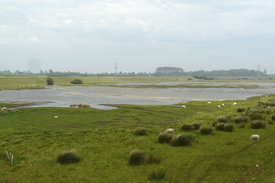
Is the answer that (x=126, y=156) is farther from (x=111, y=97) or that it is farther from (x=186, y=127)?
(x=111, y=97)

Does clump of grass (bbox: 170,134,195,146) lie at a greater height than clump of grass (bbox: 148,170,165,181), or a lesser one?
greater

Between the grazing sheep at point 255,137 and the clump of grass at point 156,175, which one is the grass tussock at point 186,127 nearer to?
the grazing sheep at point 255,137

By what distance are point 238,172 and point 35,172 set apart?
10104 mm

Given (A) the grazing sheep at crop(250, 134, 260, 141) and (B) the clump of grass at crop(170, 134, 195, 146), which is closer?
(B) the clump of grass at crop(170, 134, 195, 146)

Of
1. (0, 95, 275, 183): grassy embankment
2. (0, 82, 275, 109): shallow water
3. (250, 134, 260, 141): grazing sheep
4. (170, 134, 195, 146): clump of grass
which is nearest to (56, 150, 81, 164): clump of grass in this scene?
(0, 95, 275, 183): grassy embankment

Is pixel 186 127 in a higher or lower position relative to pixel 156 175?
higher

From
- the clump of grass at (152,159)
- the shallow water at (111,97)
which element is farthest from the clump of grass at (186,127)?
the shallow water at (111,97)

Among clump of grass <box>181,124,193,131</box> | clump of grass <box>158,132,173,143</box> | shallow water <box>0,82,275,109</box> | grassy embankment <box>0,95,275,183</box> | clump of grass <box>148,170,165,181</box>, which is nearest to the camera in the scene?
clump of grass <box>148,170,165,181</box>

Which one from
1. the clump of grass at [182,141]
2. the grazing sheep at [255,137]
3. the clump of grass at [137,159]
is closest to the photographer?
the clump of grass at [137,159]

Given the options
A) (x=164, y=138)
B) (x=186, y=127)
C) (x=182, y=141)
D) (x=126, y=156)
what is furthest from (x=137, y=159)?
(x=186, y=127)

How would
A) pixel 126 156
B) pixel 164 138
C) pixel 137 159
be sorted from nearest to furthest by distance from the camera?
pixel 137 159, pixel 126 156, pixel 164 138

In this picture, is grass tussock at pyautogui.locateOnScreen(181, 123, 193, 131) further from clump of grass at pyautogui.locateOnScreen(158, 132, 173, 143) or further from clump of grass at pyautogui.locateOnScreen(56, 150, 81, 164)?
clump of grass at pyautogui.locateOnScreen(56, 150, 81, 164)

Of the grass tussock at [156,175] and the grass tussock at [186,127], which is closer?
the grass tussock at [156,175]

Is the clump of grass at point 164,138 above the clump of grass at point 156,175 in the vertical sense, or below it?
above
